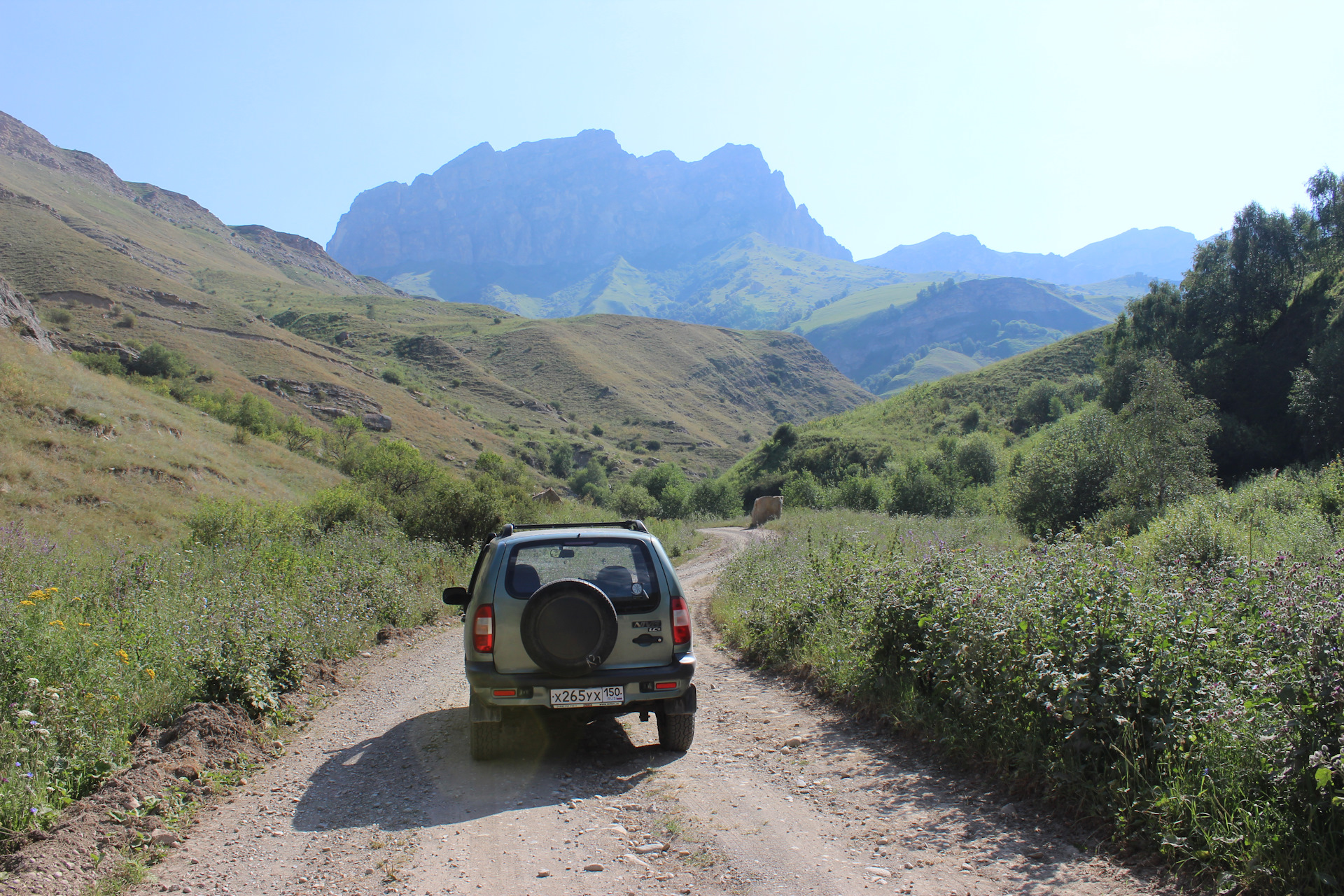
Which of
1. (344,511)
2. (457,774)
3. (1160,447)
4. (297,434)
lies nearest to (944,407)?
(1160,447)

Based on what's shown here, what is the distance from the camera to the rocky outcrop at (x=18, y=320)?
110 feet

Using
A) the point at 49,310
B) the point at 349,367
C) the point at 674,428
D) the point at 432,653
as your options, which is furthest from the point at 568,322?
the point at 432,653

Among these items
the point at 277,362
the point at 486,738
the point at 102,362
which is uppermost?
the point at 277,362

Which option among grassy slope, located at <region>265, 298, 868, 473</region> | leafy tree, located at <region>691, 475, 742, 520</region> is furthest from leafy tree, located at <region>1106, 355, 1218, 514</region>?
grassy slope, located at <region>265, 298, 868, 473</region>

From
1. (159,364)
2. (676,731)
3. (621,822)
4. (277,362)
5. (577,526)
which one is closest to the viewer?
(621,822)

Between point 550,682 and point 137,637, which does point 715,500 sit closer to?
point 137,637

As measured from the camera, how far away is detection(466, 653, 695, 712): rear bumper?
5.34 m

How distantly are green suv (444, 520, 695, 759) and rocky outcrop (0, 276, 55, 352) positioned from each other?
3946 cm

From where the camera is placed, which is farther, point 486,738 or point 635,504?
point 635,504

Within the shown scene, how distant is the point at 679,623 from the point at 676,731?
933mm

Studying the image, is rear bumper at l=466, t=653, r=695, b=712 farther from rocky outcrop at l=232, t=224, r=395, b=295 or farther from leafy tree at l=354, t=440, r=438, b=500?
rocky outcrop at l=232, t=224, r=395, b=295

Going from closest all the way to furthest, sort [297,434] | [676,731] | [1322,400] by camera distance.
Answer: [676,731] → [1322,400] → [297,434]

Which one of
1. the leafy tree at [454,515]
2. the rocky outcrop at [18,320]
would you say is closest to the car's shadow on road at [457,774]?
the leafy tree at [454,515]

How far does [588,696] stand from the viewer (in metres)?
5.35
